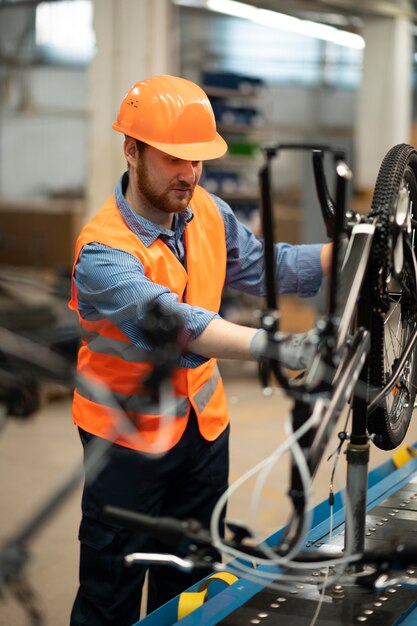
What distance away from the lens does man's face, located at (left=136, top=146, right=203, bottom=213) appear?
216 centimetres

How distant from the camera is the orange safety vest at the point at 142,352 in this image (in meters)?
2.13

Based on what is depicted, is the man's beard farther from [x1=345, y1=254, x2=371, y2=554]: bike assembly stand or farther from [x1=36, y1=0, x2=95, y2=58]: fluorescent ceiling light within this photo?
[x1=36, y1=0, x2=95, y2=58]: fluorescent ceiling light

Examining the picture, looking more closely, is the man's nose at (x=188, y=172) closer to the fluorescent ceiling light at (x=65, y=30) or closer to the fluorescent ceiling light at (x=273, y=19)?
the fluorescent ceiling light at (x=273, y=19)

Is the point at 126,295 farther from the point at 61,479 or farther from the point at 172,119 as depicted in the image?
the point at 61,479

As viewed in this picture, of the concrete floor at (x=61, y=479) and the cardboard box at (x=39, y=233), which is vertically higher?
the cardboard box at (x=39, y=233)

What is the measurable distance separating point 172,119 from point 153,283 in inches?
17.6

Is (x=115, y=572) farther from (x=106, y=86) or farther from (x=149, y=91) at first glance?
(x=106, y=86)

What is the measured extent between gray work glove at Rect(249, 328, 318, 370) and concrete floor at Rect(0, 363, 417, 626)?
1.26 meters

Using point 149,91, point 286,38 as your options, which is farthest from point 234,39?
point 149,91

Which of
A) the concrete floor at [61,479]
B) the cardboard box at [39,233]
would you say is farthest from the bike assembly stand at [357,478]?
the cardboard box at [39,233]

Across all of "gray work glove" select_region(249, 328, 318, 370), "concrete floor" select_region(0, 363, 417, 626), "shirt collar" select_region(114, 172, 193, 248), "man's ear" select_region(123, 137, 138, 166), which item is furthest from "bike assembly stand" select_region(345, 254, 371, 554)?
"concrete floor" select_region(0, 363, 417, 626)

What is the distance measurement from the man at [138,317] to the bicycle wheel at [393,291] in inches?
13.4

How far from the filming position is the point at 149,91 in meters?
2.17

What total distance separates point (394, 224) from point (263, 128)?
236 inches
